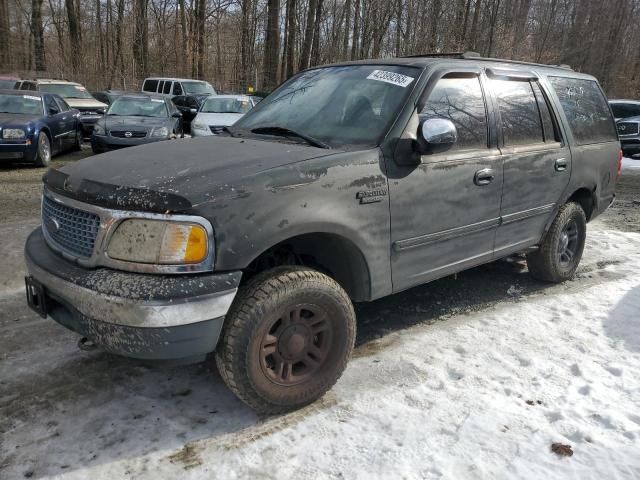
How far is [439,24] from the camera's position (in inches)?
1091

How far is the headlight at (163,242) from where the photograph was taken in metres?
2.44

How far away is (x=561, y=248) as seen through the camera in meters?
4.94

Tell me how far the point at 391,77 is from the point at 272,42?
75.4 ft

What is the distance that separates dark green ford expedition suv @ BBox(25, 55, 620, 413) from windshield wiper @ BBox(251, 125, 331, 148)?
0.01 meters

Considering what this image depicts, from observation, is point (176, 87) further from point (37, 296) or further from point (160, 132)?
point (37, 296)

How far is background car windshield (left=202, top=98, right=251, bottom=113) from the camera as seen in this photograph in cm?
1330

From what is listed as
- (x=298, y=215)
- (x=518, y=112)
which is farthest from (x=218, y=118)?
(x=298, y=215)

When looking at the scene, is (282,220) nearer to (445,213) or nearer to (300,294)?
(300,294)

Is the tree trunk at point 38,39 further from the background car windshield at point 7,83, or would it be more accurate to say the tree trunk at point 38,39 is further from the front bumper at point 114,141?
the front bumper at point 114,141

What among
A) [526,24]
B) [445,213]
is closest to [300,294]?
[445,213]

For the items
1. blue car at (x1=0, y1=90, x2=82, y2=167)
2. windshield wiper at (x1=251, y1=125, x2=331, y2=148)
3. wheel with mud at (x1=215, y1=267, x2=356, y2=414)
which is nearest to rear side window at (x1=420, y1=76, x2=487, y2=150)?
windshield wiper at (x1=251, y1=125, x2=331, y2=148)

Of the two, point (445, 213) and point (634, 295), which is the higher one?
point (445, 213)

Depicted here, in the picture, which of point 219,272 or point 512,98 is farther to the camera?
point 512,98

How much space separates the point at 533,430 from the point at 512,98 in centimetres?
246
